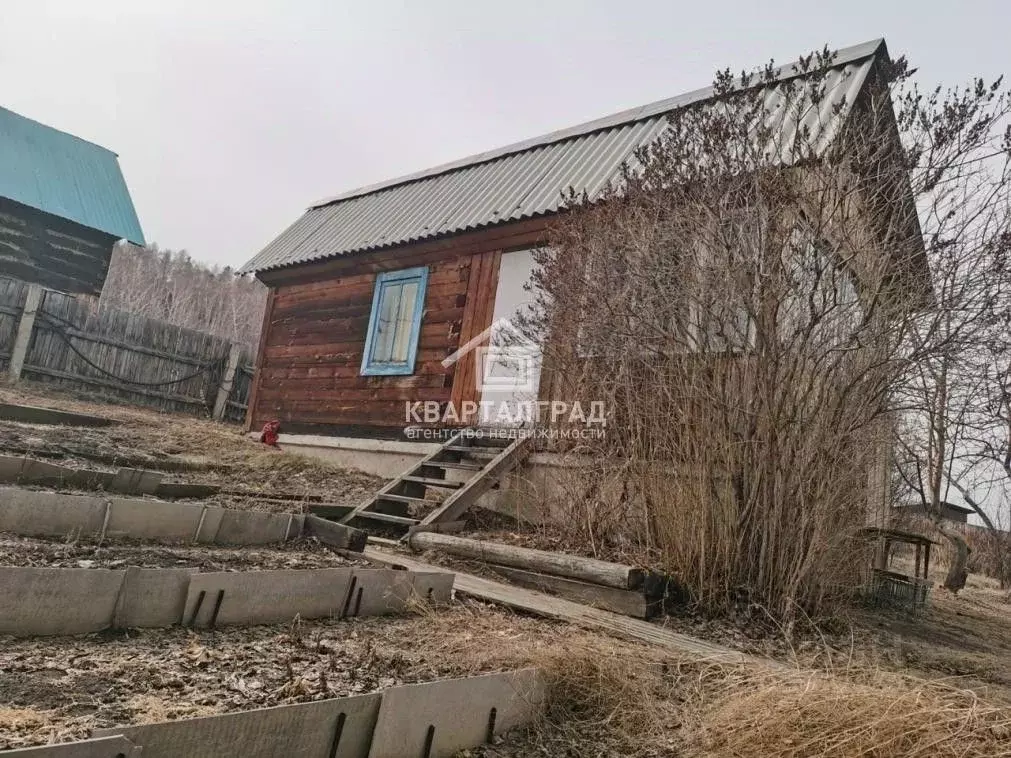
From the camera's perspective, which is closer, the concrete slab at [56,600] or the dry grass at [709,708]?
the dry grass at [709,708]

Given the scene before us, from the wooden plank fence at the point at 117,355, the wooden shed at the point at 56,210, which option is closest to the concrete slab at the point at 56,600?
the wooden plank fence at the point at 117,355

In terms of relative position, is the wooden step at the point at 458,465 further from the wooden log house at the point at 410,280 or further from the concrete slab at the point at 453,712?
the concrete slab at the point at 453,712

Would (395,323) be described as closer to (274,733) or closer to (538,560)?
(538,560)

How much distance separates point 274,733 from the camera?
1.67 meters

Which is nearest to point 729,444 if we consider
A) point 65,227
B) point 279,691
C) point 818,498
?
point 818,498

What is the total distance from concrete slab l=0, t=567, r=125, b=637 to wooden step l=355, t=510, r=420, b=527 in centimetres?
333

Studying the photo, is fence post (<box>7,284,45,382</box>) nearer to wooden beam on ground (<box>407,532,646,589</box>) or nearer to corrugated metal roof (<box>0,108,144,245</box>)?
corrugated metal roof (<box>0,108,144,245</box>)

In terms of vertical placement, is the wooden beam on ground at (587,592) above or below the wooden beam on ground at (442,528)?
below

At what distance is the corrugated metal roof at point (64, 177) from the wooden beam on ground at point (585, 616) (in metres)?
18.3

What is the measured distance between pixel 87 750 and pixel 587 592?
3447 mm

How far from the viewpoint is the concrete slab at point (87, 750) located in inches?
47.9

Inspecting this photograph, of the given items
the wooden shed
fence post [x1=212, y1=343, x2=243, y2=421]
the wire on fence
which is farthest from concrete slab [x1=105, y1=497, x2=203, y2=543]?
the wooden shed

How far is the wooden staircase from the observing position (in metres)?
5.98

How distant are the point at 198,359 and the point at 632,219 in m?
13.2
